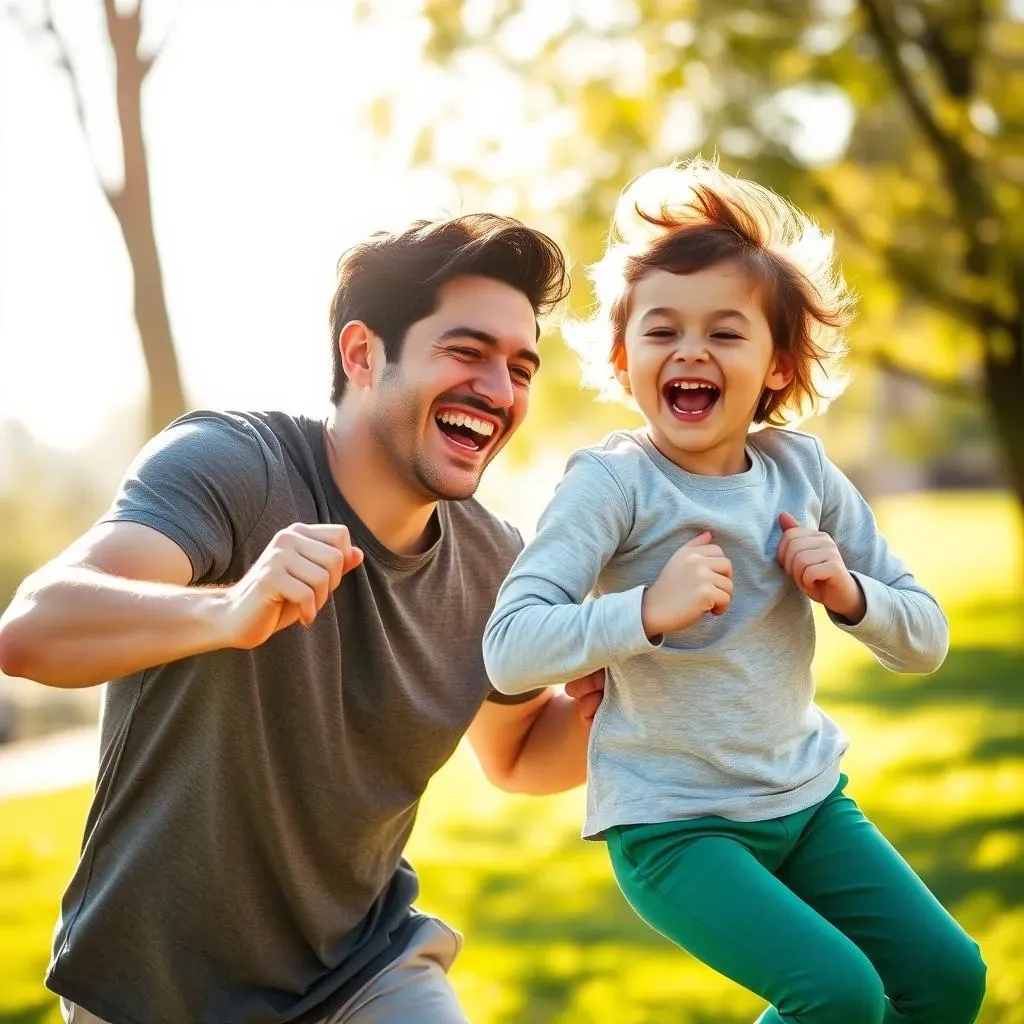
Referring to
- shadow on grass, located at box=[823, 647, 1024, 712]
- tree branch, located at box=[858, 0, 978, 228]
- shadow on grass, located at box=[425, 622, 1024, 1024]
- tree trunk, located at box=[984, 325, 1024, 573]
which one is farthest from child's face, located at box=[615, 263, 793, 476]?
tree trunk, located at box=[984, 325, 1024, 573]

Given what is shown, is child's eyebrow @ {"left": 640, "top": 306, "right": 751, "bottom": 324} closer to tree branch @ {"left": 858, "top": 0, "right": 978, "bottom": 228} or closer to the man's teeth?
the man's teeth

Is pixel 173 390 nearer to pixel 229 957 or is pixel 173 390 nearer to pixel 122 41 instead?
pixel 122 41

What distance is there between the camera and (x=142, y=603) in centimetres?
242

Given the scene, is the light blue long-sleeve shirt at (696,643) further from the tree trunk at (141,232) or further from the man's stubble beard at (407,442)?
the tree trunk at (141,232)

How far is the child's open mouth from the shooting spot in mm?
2668

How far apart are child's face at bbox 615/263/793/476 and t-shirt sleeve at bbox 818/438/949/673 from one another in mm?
306

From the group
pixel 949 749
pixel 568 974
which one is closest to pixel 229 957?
pixel 568 974

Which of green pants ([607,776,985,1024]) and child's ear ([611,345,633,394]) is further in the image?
child's ear ([611,345,633,394])

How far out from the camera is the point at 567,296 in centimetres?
355

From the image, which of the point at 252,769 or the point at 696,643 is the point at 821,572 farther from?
the point at 252,769

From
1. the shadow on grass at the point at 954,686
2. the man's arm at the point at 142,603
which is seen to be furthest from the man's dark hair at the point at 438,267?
the shadow on grass at the point at 954,686

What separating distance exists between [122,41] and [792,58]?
556 centimetres

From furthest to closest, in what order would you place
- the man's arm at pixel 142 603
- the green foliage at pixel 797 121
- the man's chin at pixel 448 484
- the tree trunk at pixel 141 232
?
the green foliage at pixel 797 121, the tree trunk at pixel 141 232, the man's chin at pixel 448 484, the man's arm at pixel 142 603

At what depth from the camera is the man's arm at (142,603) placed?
222 cm
